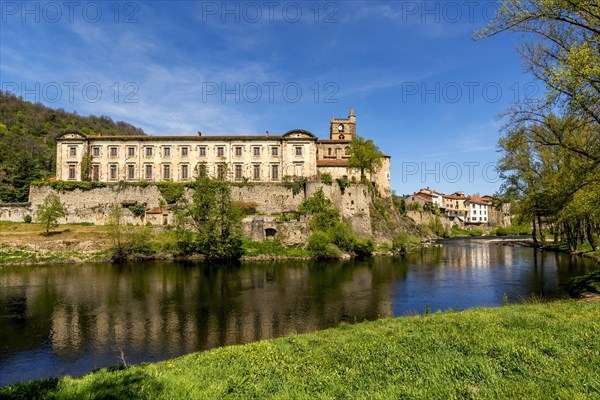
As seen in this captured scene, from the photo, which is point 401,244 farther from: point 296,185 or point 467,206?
point 467,206

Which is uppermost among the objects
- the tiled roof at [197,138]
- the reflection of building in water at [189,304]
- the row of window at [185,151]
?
the tiled roof at [197,138]

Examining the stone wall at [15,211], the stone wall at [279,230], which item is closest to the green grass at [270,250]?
the stone wall at [279,230]

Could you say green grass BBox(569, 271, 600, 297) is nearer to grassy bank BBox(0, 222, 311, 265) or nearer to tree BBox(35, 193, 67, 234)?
grassy bank BBox(0, 222, 311, 265)

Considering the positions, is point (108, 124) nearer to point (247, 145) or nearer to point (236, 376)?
point (247, 145)

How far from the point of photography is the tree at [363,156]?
4850cm

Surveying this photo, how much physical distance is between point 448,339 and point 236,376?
484cm

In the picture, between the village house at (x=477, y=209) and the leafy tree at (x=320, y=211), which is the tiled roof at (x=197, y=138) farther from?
the village house at (x=477, y=209)

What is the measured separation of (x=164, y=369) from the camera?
25.9 ft

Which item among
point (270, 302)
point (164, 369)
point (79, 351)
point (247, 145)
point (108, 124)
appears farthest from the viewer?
point (108, 124)

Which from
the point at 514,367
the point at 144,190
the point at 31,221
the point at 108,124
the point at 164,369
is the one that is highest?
the point at 108,124

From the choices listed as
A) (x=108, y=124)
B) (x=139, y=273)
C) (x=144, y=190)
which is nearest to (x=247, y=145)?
(x=144, y=190)

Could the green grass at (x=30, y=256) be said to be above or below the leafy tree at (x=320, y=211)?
below

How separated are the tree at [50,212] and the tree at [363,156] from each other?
3614 cm

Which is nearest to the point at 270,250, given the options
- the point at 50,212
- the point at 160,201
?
the point at 160,201
